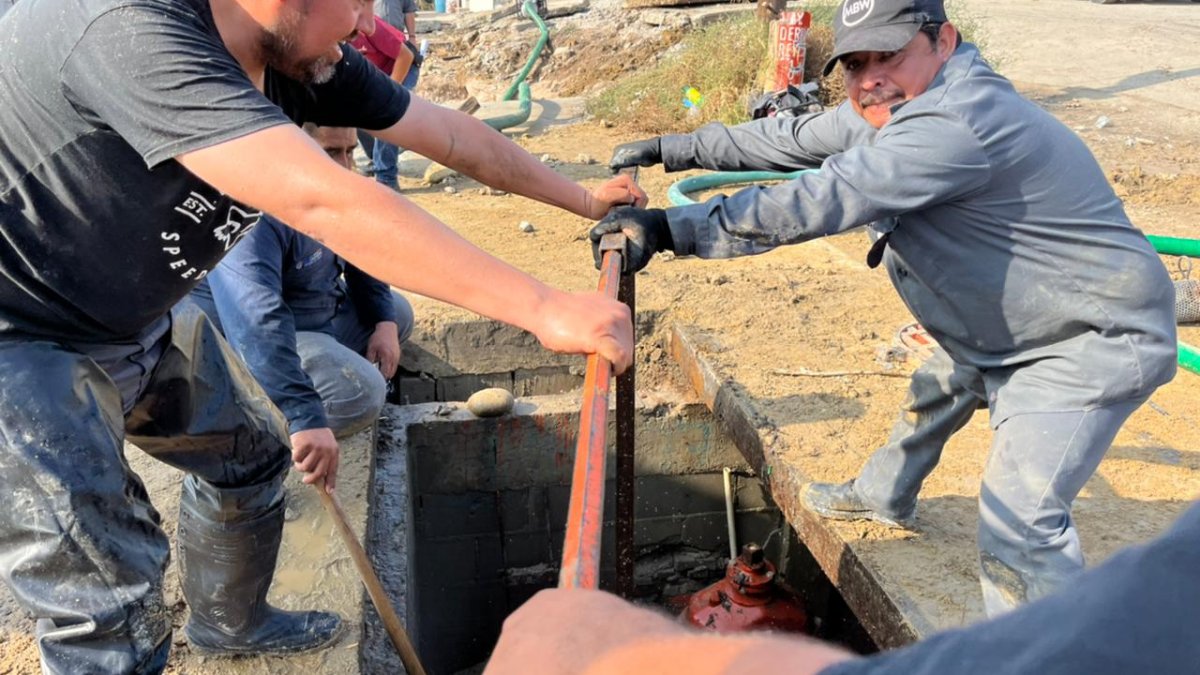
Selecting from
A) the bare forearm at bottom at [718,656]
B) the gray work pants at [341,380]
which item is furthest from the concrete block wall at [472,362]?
the bare forearm at bottom at [718,656]

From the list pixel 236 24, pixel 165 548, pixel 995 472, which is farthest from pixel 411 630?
pixel 236 24

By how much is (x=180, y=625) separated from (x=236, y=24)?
1.83m

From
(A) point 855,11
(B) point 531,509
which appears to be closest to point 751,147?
(A) point 855,11

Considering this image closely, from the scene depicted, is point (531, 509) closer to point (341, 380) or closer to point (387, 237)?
point (341, 380)

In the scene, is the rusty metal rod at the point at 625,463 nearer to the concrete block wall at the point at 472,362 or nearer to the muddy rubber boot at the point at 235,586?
the muddy rubber boot at the point at 235,586

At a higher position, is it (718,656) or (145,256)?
(718,656)

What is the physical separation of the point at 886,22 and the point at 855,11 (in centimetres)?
11

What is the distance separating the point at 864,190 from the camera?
2.42 m

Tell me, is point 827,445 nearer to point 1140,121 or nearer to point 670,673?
point 670,673

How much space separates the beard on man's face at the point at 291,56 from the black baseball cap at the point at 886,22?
4.38 feet

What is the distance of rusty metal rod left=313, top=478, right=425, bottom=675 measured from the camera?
286cm

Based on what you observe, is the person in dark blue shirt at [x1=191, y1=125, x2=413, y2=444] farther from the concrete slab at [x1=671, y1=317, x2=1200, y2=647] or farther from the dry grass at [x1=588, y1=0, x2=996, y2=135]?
the dry grass at [x1=588, y1=0, x2=996, y2=135]

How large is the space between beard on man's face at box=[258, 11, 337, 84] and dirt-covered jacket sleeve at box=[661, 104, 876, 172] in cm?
138

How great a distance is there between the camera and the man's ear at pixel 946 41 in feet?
8.46
